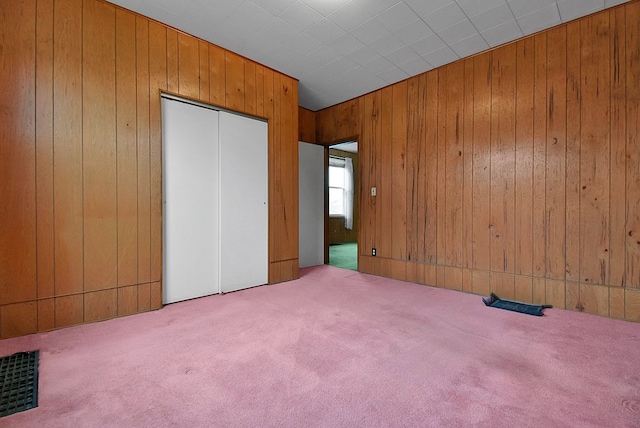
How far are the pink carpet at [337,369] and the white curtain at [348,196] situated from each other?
573cm

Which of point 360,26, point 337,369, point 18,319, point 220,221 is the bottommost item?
point 337,369

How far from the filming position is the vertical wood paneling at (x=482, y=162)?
11.0 ft

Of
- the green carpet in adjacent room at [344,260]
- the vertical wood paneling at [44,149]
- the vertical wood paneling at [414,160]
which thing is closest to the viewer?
the vertical wood paneling at [44,149]

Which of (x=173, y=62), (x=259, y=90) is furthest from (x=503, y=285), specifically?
(x=173, y=62)

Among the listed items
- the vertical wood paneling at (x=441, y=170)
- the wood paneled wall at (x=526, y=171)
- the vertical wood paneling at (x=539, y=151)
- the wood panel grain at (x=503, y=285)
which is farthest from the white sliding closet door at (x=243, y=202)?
the vertical wood paneling at (x=539, y=151)

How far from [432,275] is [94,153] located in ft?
12.9

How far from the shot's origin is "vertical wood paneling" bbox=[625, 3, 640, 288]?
2.54 meters

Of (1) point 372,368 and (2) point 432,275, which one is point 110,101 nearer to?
(1) point 372,368

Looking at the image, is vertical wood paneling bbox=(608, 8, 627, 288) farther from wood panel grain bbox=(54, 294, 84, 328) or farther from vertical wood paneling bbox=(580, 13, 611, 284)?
wood panel grain bbox=(54, 294, 84, 328)

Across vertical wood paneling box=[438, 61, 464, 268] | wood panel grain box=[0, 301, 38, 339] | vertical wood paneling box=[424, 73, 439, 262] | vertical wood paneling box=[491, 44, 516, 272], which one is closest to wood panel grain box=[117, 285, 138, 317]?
wood panel grain box=[0, 301, 38, 339]

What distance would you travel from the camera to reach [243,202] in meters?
3.57

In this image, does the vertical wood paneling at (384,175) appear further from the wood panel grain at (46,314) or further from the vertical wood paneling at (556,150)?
the wood panel grain at (46,314)

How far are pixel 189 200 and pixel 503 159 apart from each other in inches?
139

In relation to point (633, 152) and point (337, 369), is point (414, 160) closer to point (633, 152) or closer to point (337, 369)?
point (633, 152)
